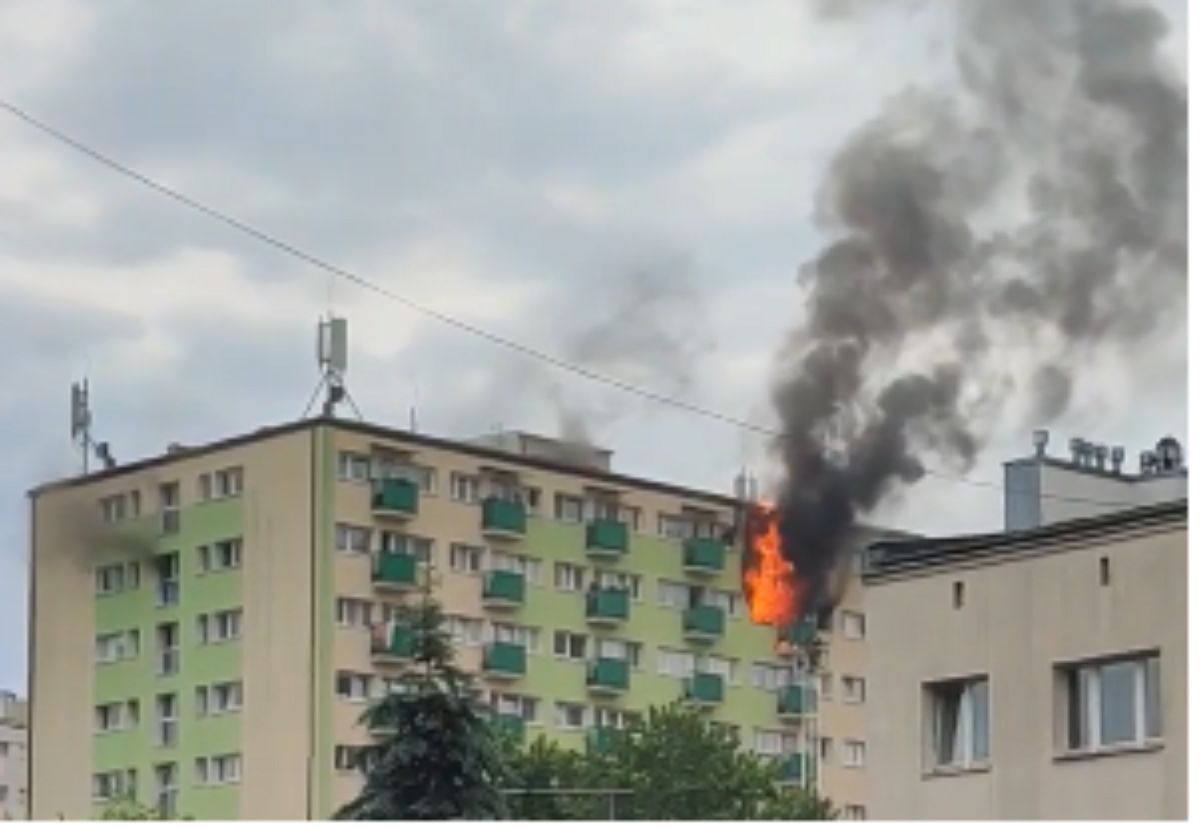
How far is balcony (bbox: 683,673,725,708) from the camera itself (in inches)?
635

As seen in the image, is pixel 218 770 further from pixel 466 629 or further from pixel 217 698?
pixel 466 629

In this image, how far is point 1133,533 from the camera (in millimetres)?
8219

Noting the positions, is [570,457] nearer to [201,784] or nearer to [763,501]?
[763,501]

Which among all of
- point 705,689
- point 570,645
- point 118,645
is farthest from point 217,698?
point 705,689

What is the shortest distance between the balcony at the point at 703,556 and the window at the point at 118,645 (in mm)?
2855

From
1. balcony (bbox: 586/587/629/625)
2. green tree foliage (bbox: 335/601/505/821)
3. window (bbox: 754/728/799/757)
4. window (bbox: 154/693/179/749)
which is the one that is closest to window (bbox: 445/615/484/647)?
balcony (bbox: 586/587/629/625)

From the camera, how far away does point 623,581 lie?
15125 millimetres

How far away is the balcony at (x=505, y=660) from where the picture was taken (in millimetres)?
14391

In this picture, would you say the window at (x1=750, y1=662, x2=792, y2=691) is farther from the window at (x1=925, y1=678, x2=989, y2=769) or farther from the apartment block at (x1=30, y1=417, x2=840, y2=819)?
the window at (x1=925, y1=678, x2=989, y2=769)

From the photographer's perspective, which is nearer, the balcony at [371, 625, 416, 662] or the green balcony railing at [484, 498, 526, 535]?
the balcony at [371, 625, 416, 662]

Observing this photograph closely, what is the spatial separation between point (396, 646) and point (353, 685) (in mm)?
756

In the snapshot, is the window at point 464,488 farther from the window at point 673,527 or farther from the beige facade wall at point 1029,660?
the beige facade wall at point 1029,660

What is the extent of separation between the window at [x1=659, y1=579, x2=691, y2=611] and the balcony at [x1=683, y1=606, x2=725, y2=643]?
8cm

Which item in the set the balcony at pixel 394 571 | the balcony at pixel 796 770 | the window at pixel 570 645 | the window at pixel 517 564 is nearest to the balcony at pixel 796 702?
the balcony at pixel 796 770
